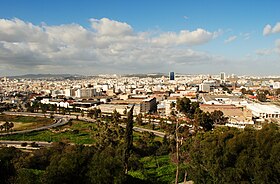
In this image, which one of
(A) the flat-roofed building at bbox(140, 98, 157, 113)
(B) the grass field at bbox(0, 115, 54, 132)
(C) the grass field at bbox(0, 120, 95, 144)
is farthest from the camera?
(A) the flat-roofed building at bbox(140, 98, 157, 113)

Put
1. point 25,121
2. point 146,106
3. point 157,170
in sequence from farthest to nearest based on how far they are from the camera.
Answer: point 146,106 → point 25,121 → point 157,170

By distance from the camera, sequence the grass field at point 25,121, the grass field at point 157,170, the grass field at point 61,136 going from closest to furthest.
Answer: the grass field at point 157,170
the grass field at point 61,136
the grass field at point 25,121

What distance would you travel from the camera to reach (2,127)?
25906 mm

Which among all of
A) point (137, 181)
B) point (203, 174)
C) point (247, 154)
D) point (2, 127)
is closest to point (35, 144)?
point (2, 127)

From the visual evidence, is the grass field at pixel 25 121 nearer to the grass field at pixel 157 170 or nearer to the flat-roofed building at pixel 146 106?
the flat-roofed building at pixel 146 106

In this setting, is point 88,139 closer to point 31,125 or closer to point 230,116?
point 31,125

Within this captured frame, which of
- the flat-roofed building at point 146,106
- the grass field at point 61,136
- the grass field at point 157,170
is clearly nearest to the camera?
the grass field at point 157,170

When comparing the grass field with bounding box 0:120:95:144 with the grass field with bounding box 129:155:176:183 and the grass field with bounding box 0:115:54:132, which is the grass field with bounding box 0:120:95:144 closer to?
the grass field with bounding box 0:115:54:132

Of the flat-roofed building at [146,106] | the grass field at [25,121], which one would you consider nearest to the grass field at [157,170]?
the grass field at [25,121]

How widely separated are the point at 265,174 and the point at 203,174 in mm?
2016

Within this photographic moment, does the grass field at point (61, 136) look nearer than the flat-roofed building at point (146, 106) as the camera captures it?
Yes

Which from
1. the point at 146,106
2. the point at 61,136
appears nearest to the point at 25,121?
the point at 61,136

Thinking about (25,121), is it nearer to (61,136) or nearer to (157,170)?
(61,136)

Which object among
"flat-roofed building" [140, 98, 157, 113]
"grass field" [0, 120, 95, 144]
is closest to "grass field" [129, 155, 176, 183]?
"grass field" [0, 120, 95, 144]
